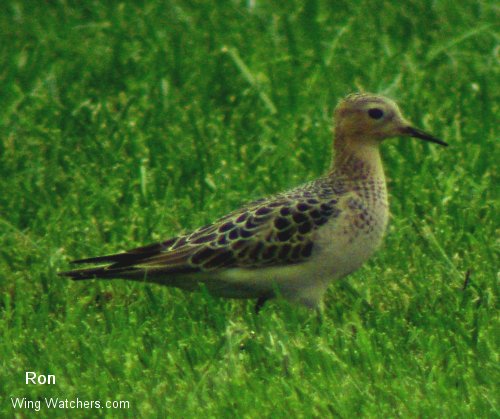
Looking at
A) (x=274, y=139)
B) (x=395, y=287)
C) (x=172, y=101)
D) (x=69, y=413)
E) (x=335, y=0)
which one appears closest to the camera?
(x=69, y=413)

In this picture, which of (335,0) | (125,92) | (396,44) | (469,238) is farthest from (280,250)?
(335,0)

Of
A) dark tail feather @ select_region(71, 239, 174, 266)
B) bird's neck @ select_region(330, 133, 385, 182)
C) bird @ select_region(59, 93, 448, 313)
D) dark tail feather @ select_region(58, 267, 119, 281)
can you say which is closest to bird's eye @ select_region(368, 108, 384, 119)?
bird's neck @ select_region(330, 133, 385, 182)

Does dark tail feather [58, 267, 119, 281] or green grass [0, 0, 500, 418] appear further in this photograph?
dark tail feather [58, 267, 119, 281]

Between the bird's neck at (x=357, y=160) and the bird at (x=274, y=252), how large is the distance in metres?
0.12

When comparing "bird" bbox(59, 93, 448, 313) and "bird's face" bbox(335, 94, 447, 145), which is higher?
"bird's face" bbox(335, 94, 447, 145)

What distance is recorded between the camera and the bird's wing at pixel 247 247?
6.03 m

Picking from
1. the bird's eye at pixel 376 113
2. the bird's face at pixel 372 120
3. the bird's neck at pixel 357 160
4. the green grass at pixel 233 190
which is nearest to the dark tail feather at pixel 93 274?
the green grass at pixel 233 190

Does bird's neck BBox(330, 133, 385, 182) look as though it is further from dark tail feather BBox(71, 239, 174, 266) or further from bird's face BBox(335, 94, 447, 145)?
dark tail feather BBox(71, 239, 174, 266)

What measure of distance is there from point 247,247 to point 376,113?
0.94m

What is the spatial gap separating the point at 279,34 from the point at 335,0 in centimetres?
81

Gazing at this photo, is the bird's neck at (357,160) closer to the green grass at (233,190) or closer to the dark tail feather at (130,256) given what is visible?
the green grass at (233,190)

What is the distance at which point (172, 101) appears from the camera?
8836 mm

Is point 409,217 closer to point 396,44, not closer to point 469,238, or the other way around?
point 469,238

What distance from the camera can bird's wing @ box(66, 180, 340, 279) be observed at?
603 centimetres
